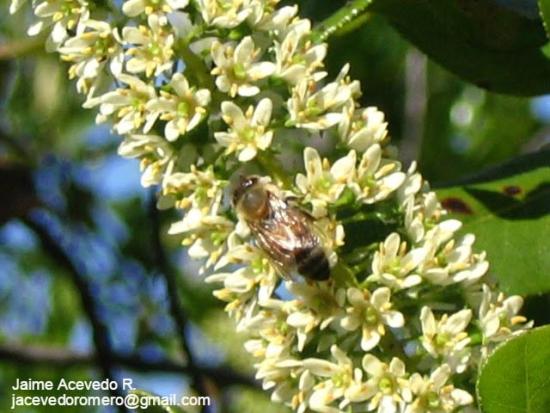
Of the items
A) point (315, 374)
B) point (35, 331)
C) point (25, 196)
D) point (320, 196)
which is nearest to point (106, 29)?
point (320, 196)

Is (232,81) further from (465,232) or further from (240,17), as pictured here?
(465,232)

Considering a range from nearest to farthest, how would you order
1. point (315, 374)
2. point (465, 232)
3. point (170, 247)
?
point (315, 374) → point (465, 232) → point (170, 247)

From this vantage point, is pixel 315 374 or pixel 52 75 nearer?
pixel 315 374

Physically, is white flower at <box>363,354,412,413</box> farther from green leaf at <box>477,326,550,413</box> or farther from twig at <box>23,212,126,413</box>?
twig at <box>23,212,126,413</box>

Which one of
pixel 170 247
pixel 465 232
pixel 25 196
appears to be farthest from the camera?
pixel 170 247

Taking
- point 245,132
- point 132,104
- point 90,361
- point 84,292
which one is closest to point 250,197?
point 245,132

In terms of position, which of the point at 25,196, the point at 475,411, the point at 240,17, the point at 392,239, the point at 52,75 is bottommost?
the point at 475,411

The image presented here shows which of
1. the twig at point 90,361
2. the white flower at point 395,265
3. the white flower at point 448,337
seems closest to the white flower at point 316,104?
the white flower at point 395,265

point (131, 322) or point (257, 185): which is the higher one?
point (131, 322)
